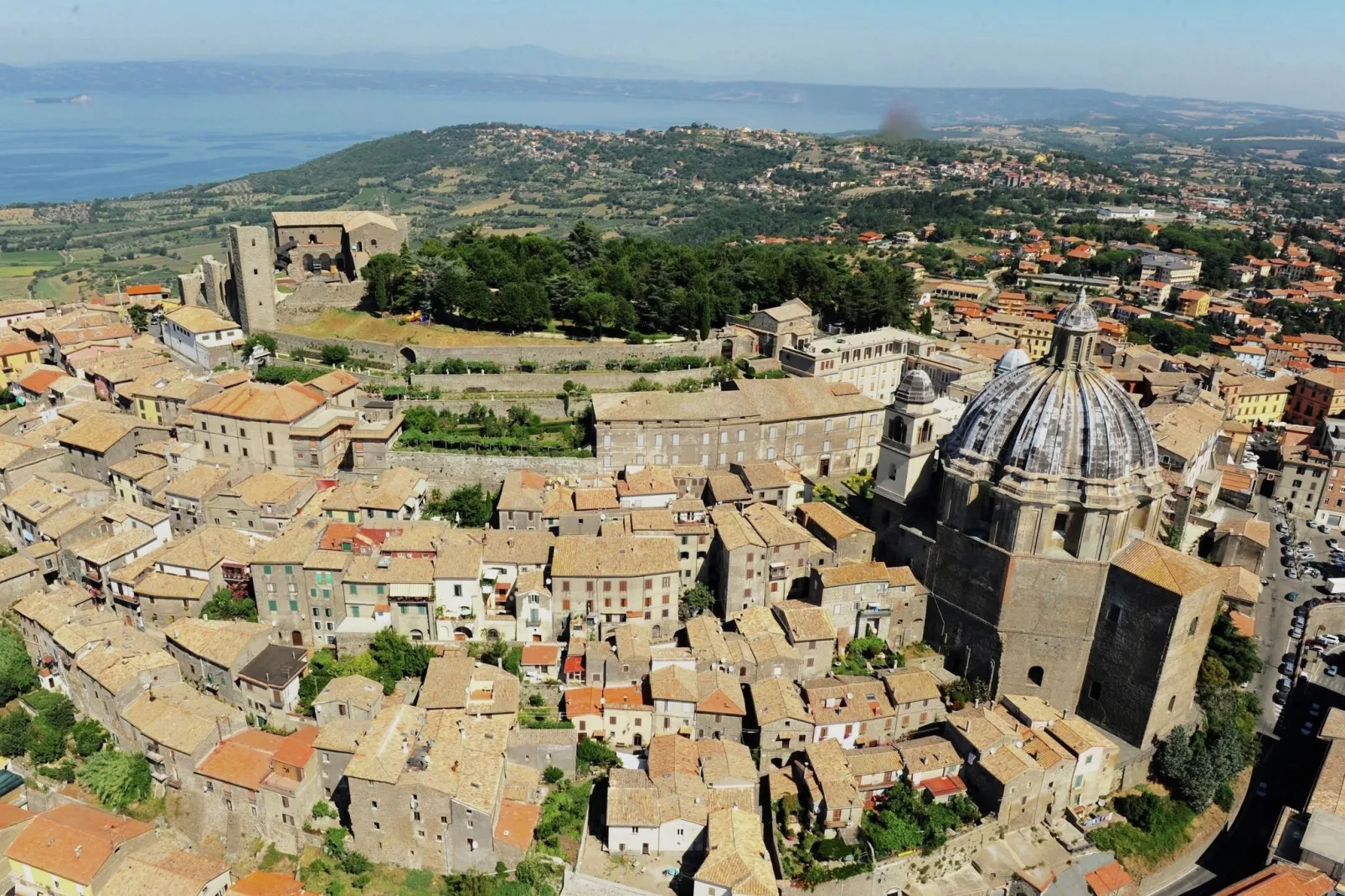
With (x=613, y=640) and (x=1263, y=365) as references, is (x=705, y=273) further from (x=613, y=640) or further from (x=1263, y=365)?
(x=1263, y=365)

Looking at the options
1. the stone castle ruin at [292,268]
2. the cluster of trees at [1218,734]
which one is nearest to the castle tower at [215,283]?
the stone castle ruin at [292,268]

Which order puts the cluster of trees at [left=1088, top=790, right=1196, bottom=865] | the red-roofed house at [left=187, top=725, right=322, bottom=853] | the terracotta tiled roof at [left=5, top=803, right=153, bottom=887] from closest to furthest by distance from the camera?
the terracotta tiled roof at [left=5, top=803, right=153, bottom=887] → the red-roofed house at [left=187, top=725, right=322, bottom=853] → the cluster of trees at [left=1088, top=790, right=1196, bottom=865]

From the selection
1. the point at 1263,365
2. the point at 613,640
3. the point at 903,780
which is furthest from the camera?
the point at 1263,365

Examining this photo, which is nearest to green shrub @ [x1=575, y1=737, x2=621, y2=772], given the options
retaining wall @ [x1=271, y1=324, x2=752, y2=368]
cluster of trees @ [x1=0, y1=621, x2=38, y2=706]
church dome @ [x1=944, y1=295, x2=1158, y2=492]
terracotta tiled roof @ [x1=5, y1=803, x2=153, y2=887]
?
terracotta tiled roof @ [x1=5, y1=803, x2=153, y2=887]

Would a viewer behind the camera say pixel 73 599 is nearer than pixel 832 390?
Yes

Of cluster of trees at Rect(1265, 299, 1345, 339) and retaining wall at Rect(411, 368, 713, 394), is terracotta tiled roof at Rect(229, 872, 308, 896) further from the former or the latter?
cluster of trees at Rect(1265, 299, 1345, 339)

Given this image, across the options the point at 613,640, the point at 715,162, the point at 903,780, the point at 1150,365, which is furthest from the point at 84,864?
the point at 715,162
